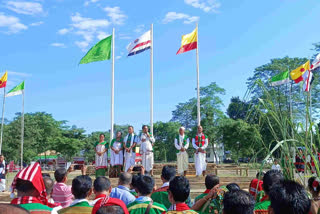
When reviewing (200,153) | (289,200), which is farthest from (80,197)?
(200,153)

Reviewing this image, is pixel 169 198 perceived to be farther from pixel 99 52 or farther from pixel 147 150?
pixel 99 52

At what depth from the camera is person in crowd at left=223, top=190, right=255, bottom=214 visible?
244 centimetres

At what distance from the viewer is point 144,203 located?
3.56m

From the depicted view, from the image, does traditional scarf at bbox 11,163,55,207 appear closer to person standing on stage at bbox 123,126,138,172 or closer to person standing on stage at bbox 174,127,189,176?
person standing on stage at bbox 123,126,138,172

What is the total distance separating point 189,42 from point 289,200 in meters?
16.1

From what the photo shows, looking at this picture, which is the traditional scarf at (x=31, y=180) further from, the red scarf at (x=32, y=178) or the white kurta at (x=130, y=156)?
the white kurta at (x=130, y=156)

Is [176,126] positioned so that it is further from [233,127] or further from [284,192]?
[284,192]

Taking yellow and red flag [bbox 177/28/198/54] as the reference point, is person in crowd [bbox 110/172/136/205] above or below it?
below

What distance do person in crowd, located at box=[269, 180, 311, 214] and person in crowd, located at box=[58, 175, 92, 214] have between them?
7.32 ft

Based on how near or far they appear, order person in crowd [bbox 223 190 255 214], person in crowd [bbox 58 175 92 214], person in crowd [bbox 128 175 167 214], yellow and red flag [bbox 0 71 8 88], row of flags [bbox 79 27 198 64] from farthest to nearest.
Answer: yellow and red flag [bbox 0 71 8 88] < row of flags [bbox 79 27 198 64] < person in crowd [bbox 58 175 92 214] < person in crowd [bbox 128 175 167 214] < person in crowd [bbox 223 190 255 214]

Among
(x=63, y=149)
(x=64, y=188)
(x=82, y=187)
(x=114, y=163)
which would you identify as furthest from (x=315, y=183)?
(x=63, y=149)

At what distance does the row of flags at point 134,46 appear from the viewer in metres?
16.0

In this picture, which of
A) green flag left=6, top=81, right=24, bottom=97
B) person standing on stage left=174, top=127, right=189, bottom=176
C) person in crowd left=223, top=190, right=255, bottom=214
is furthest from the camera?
green flag left=6, top=81, right=24, bottom=97

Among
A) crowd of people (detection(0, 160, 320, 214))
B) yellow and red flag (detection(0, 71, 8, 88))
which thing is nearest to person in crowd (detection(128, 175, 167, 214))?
crowd of people (detection(0, 160, 320, 214))
